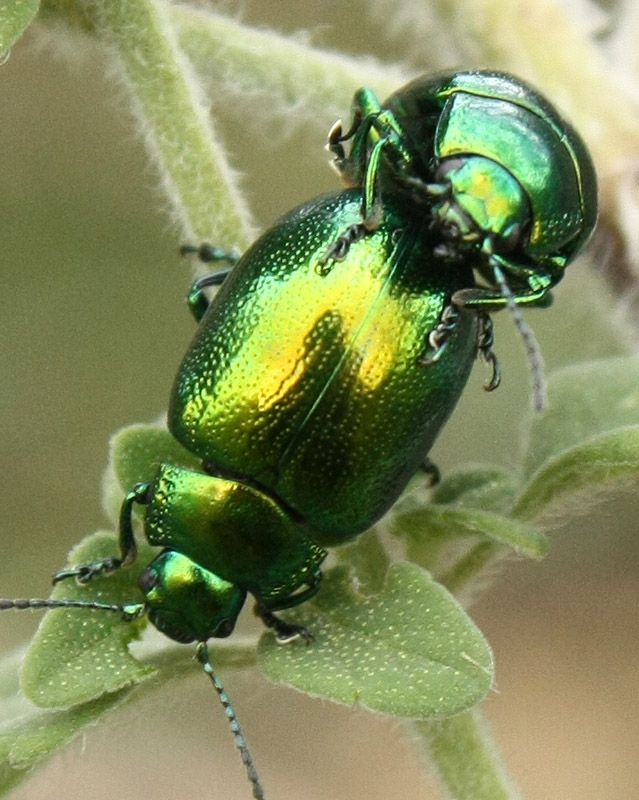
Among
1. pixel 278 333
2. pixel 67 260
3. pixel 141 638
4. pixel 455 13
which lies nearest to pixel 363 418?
pixel 278 333

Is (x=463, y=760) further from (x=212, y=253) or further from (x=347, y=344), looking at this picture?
(x=212, y=253)

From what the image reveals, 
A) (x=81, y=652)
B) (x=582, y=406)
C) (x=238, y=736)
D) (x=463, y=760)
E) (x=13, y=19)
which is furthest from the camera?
(x=582, y=406)

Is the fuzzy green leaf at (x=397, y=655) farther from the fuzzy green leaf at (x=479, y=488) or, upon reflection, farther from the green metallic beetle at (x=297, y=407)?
the fuzzy green leaf at (x=479, y=488)

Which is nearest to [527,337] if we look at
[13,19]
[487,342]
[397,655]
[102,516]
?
[487,342]

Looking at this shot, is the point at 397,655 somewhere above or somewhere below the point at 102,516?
below

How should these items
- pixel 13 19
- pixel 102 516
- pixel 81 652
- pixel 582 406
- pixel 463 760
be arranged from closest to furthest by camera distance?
1. pixel 13 19
2. pixel 81 652
3. pixel 463 760
4. pixel 582 406
5. pixel 102 516

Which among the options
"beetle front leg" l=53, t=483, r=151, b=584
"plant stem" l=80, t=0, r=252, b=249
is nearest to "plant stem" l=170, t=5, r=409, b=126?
"plant stem" l=80, t=0, r=252, b=249

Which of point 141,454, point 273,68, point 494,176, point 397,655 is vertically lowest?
point 397,655
